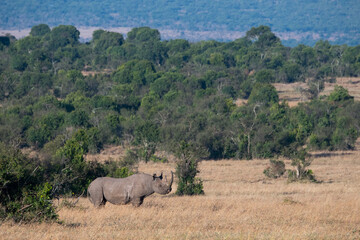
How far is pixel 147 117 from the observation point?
46.5m

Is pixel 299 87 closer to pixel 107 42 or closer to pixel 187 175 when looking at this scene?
pixel 187 175

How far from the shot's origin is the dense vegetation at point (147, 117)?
64.5 feet

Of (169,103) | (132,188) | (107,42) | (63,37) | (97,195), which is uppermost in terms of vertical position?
(63,37)

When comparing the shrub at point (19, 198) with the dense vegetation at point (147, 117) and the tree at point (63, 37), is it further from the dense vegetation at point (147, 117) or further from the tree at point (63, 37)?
the tree at point (63, 37)

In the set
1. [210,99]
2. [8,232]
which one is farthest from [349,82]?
[8,232]

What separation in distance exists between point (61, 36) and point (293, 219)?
11686 centimetres

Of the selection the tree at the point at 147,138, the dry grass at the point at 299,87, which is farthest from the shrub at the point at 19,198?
the dry grass at the point at 299,87

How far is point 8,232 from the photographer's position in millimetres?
10086

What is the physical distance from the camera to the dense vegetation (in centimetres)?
1966

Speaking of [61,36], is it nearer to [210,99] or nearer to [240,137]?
[210,99]

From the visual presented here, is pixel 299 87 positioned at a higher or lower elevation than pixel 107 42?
lower

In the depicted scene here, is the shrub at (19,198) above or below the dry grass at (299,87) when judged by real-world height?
above

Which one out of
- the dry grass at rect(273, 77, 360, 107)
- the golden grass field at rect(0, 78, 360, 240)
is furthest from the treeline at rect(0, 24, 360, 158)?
the golden grass field at rect(0, 78, 360, 240)

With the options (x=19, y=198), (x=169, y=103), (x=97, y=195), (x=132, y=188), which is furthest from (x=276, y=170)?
(x=169, y=103)
